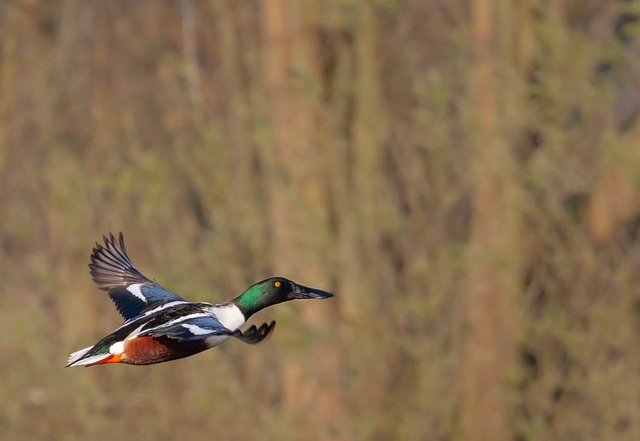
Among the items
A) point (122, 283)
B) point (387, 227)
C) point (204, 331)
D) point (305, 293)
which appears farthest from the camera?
point (387, 227)

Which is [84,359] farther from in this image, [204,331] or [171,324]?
Answer: [204,331]

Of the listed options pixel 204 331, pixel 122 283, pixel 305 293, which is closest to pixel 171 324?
pixel 204 331

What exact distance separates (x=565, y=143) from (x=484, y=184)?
670 mm

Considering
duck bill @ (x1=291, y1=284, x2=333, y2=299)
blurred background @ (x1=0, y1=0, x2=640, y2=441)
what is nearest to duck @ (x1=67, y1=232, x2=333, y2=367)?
duck bill @ (x1=291, y1=284, x2=333, y2=299)

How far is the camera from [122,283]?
192 inches

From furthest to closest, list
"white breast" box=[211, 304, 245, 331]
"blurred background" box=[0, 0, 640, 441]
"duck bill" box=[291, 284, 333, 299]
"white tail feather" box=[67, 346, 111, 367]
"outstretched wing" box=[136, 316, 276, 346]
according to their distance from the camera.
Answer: "blurred background" box=[0, 0, 640, 441] < "duck bill" box=[291, 284, 333, 299] < "white breast" box=[211, 304, 245, 331] < "white tail feather" box=[67, 346, 111, 367] < "outstretched wing" box=[136, 316, 276, 346]

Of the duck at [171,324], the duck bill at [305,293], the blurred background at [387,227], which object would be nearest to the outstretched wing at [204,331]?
the duck at [171,324]

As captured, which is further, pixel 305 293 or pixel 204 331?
pixel 305 293

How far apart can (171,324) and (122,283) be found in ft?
3.39

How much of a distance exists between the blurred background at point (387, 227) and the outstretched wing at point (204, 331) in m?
5.16

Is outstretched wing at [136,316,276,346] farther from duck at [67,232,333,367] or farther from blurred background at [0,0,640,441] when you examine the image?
blurred background at [0,0,640,441]

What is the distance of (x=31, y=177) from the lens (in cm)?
1290

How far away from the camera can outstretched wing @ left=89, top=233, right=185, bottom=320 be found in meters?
4.68

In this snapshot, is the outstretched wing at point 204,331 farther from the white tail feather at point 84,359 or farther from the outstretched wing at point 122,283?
the outstretched wing at point 122,283
